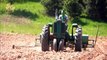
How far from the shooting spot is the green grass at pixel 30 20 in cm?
3872

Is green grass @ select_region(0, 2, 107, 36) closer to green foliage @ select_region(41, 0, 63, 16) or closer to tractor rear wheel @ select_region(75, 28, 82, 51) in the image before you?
green foliage @ select_region(41, 0, 63, 16)

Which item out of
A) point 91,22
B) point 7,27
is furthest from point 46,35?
point 91,22

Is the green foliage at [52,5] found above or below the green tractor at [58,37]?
below

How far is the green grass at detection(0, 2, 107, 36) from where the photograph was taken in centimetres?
3872

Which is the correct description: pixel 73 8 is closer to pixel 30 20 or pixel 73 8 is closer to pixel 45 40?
pixel 30 20

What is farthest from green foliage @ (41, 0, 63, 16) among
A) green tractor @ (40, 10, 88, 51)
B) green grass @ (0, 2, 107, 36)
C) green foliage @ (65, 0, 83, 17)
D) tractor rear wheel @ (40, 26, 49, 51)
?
tractor rear wheel @ (40, 26, 49, 51)

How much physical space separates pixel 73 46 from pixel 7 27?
18987 millimetres

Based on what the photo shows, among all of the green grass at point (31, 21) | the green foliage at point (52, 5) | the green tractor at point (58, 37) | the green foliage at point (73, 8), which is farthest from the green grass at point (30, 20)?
the green tractor at point (58, 37)

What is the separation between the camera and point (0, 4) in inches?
2071

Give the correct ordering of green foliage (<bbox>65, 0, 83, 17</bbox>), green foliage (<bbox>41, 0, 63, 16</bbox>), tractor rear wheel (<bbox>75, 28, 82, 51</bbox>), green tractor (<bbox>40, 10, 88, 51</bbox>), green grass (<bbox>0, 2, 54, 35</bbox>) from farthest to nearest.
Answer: green foliage (<bbox>41, 0, 63, 16</bbox>) < green foliage (<bbox>65, 0, 83, 17</bbox>) < green grass (<bbox>0, 2, 54, 35</bbox>) < tractor rear wheel (<bbox>75, 28, 82, 51</bbox>) < green tractor (<bbox>40, 10, 88, 51</bbox>)

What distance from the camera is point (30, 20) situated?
44.6 meters

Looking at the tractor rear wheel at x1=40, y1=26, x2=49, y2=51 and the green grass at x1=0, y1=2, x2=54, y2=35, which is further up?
the tractor rear wheel at x1=40, y1=26, x2=49, y2=51

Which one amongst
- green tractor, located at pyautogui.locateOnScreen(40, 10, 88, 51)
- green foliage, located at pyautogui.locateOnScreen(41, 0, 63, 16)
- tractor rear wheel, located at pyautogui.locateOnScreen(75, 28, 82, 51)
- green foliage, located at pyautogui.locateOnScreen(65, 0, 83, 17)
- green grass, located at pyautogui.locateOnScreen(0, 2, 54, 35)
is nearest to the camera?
green tractor, located at pyautogui.locateOnScreen(40, 10, 88, 51)

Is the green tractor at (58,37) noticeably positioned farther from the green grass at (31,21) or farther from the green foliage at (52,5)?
the green foliage at (52,5)
